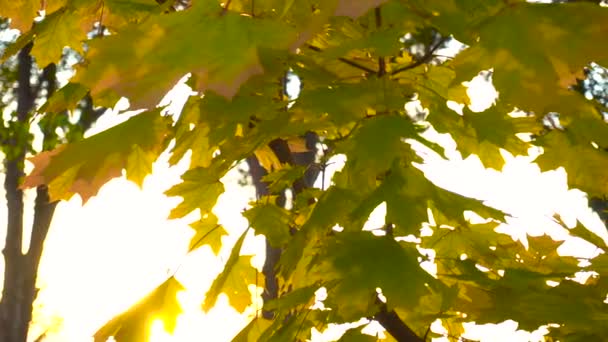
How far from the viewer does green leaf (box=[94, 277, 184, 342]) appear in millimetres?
1833

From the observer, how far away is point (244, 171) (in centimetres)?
873

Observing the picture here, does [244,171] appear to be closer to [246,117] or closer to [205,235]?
[205,235]

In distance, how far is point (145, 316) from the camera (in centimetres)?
188

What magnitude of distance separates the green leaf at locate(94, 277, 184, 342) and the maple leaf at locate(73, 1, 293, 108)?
29.6 inches

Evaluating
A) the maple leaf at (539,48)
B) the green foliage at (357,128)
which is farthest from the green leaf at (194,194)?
the maple leaf at (539,48)

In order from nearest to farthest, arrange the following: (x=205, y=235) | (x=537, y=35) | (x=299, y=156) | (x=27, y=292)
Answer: (x=537, y=35), (x=205, y=235), (x=299, y=156), (x=27, y=292)

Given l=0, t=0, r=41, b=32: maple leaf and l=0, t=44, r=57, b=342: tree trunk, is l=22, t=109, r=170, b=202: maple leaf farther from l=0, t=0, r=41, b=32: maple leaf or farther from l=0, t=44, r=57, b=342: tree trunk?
l=0, t=44, r=57, b=342: tree trunk

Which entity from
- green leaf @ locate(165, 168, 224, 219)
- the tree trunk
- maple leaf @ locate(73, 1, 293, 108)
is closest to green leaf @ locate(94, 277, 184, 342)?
green leaf @ locate(165, 168, 224, 219)

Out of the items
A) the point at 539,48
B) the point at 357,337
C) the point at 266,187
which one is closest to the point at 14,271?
the point at 266,187

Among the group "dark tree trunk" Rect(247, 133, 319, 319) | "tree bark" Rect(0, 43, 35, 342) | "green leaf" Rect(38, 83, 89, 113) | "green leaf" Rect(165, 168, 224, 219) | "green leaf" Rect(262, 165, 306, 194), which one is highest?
"green leaf" Rect(38, 83, 89, 113)

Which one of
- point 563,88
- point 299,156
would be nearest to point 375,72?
point 563,88

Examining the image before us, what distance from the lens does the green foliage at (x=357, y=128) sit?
1219 millimetres

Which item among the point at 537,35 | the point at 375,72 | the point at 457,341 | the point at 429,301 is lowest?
the point at 457,341

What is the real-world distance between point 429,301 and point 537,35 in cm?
89
